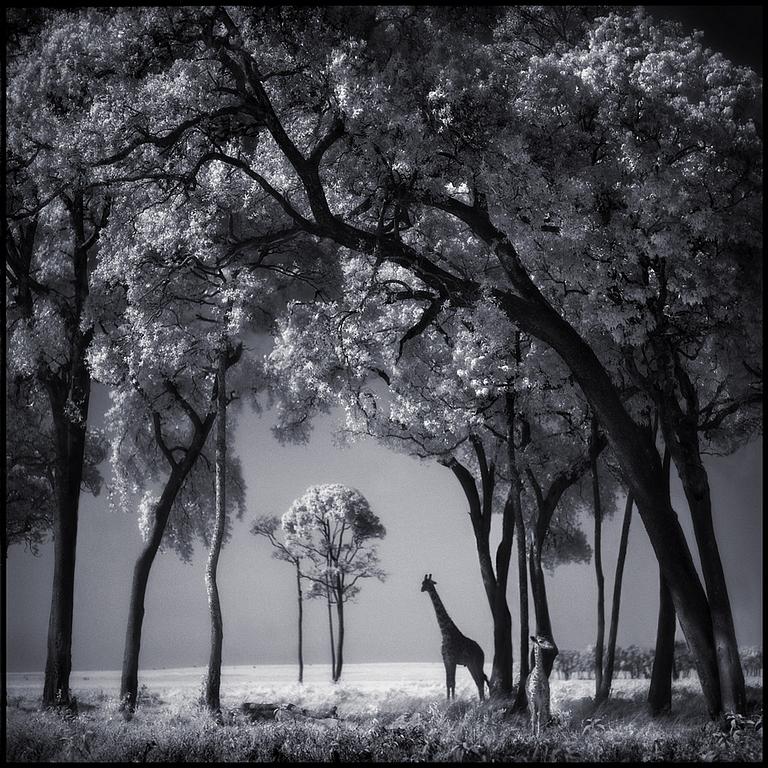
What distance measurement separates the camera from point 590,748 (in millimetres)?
8398

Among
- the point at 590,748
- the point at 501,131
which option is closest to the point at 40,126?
the point at 501,131

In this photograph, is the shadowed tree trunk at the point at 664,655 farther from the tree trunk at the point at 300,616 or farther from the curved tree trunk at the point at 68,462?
the tree trunk at the point at 300,616

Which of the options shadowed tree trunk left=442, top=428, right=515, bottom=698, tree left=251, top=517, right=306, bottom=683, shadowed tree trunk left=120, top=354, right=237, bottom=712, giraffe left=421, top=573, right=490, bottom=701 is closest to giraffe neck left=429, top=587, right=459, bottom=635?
giraffe left=421, top=573, right=490, bottom=701

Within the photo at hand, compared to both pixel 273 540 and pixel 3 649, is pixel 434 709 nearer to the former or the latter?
pixel 3 649

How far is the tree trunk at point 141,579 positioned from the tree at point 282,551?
11943mm

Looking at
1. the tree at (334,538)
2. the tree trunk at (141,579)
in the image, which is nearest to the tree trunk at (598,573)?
the tree trunk at (141,579)

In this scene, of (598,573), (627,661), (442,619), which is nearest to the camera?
(598,573)

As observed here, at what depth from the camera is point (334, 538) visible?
1129 inches

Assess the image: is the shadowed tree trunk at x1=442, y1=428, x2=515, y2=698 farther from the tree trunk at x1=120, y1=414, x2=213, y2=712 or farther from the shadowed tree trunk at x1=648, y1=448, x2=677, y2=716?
the tree trunk at x1=120, y1=414, x2=213, y2=712

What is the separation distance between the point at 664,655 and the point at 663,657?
2.0 inches

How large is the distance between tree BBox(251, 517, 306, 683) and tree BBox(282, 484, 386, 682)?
240mm

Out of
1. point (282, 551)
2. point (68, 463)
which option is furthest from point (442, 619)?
point (282, 551)

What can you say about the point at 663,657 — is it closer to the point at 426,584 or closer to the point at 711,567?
the point at 711,567

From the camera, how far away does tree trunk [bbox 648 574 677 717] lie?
14898 mm
